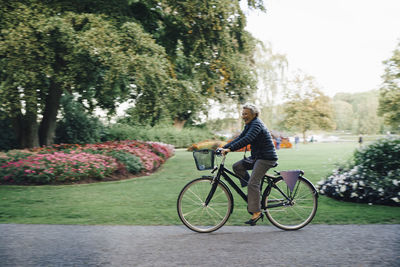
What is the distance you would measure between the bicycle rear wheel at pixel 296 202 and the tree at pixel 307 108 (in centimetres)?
4300

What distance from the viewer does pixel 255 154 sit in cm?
526

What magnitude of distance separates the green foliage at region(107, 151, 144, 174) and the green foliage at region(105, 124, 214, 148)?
33.7ft

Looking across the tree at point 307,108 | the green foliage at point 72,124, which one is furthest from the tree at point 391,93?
the green foliage at point 72,124

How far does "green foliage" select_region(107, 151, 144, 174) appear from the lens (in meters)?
12.3

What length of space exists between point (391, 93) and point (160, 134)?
2416 centimetres

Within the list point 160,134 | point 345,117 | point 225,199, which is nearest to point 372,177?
point 225,199

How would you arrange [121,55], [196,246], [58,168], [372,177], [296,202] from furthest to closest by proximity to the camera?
[121,55] < [58,168] < [372,177] < [296,202] < [196,246]

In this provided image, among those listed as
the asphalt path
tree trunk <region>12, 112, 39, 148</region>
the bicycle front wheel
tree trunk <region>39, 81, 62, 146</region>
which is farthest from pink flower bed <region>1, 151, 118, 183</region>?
the bicycle front wheel

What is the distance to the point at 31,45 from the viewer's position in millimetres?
10758

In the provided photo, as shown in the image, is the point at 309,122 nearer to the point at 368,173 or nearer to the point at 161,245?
the point at 368,173

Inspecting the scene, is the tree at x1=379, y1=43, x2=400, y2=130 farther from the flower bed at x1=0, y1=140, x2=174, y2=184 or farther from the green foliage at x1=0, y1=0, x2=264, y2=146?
the flower bed at x1=0, y1=140, x2=174, y2=184

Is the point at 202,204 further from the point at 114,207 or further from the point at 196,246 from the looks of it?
the point at 114,207

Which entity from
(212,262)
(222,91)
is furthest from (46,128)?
(212,262)

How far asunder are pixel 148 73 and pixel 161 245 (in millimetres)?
8045
